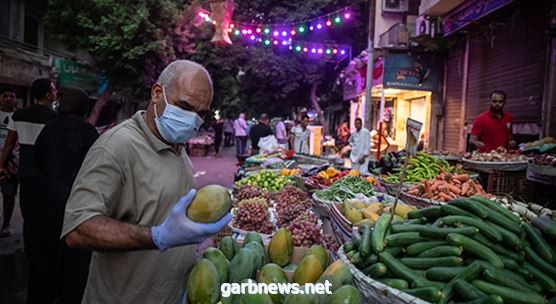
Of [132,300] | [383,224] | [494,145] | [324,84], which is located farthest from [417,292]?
[324,84]

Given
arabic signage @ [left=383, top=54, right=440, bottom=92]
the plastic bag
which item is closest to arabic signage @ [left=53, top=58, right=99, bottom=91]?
the plastic bag

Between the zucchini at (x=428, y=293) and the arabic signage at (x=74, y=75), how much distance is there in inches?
754

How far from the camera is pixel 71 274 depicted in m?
3.97

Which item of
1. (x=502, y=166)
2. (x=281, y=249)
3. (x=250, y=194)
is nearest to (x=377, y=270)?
(x=281, y=249)

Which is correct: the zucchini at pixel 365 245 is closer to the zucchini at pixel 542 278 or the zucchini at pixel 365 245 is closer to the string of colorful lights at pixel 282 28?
the zucchini at pixel 542 278

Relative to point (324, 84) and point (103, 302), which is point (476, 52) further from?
point (324, 84)

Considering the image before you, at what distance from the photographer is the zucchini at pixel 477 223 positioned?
2268 millimetres

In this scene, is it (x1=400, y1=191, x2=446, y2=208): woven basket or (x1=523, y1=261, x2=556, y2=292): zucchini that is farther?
(x1=400, y1=191, x2=446, y2=208): woven basket

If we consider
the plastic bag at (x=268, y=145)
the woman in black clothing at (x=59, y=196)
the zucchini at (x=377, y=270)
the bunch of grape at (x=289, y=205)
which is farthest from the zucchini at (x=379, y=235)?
the plastic bag at (x=268, y=145)

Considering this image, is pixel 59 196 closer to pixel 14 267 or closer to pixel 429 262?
pixel 14 267

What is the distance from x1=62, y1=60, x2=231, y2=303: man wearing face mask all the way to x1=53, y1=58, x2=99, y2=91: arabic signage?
18300 millimetres

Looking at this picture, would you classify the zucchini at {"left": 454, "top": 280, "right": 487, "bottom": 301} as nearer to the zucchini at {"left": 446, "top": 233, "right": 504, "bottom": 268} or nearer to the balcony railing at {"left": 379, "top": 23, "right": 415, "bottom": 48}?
the zucchini at {"left": 446, "top": 233, "right": 504, "bottom": 268}

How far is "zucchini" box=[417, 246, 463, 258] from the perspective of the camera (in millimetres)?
2162

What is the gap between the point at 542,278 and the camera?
2111 mm
